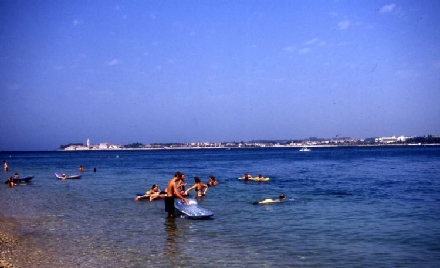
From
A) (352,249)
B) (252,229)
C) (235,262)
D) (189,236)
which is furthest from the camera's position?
(252,229)

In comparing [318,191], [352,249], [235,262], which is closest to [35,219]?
[235,262]

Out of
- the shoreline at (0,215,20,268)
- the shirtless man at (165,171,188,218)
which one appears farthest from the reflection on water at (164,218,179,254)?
the shoreline at (0,215,20,268)

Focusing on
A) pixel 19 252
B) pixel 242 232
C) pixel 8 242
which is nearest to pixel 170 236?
pixel 242 232

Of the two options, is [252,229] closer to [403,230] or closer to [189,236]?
[189,236]

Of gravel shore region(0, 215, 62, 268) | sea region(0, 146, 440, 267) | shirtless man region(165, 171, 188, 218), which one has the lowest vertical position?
sea region(0, 146, 440, 267)

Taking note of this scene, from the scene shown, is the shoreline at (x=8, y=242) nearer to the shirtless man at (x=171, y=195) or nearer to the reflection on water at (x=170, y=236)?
the reflection on water at (x=170, y=236)

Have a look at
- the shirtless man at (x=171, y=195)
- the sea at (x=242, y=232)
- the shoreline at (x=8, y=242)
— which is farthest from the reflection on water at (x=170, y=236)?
the shoreline at (x=8, y=242)

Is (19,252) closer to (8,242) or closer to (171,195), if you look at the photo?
(8,242)

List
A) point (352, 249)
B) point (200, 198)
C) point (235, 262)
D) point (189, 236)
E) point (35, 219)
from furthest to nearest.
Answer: point (200, 198)
point (35, 219)
point (189, 236)
point (352, 249)
point (235, 262)

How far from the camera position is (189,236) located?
14547mm

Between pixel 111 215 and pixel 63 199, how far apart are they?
876cm

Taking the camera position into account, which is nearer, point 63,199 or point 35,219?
point 35,219

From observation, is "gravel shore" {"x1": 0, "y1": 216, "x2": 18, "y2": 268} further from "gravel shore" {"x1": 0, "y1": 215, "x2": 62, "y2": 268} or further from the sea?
the sea

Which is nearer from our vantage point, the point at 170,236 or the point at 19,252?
the point at 19,252
